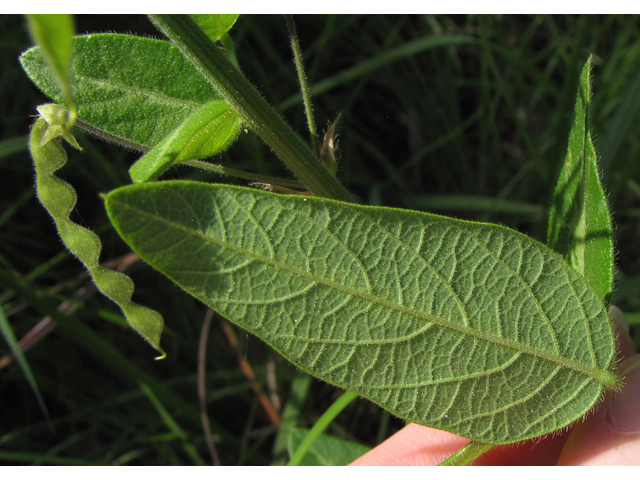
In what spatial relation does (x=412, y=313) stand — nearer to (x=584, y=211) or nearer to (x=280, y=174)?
(x=584, y=211)

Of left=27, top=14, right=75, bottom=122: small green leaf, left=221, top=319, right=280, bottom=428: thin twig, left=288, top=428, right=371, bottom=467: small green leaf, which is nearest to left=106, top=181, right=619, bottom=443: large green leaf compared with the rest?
left=27, top=14, right=75, bottom=122: small green leaf

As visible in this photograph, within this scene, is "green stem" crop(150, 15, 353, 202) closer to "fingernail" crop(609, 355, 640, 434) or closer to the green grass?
"fingernail" crop(609, 355, 640, 434)

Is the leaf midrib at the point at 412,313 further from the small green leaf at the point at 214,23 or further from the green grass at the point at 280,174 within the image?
the green grass at the point at 280,174

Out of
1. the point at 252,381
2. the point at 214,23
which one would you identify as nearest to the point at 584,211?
the point at 214,23

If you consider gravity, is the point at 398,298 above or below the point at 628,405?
above

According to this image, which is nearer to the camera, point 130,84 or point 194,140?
point 194,140

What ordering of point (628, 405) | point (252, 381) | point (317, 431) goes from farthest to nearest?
point (252, 381) < point (317, 431) < point (628, 405)
